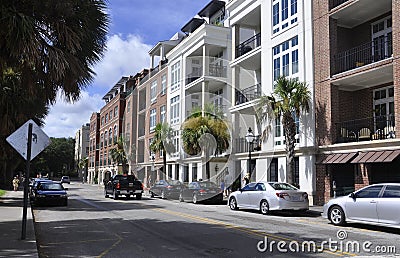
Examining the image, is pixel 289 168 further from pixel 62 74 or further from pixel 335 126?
pixel 62 74

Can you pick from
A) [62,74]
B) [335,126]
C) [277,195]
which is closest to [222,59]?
[335,126]

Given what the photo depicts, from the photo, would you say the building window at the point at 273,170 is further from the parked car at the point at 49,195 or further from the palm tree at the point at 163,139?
the palm tree at the point at 163,139

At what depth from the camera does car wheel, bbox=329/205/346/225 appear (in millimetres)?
13969

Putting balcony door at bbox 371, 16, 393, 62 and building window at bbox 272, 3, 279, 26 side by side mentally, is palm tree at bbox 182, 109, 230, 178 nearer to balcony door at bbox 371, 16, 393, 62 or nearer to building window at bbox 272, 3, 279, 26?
building window at bbox 272, 3, 279, 26

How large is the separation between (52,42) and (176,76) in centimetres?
3243


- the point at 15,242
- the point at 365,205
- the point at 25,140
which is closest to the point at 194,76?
the point at 365,205

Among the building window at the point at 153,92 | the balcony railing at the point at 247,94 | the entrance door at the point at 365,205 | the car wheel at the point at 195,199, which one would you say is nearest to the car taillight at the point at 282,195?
the entrance door at the point at 365,205

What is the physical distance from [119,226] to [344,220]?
7.60 meters

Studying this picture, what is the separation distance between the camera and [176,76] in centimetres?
4284

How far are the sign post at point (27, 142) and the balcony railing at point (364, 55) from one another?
1555cm

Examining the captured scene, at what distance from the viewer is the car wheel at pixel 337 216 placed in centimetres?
1397

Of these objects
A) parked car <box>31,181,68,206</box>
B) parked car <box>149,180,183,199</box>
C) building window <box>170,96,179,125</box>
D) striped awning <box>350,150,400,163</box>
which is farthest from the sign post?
building window <box>170,96,179,125</box>

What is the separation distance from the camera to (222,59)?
3631 cm

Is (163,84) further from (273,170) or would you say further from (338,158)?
(338,158)
